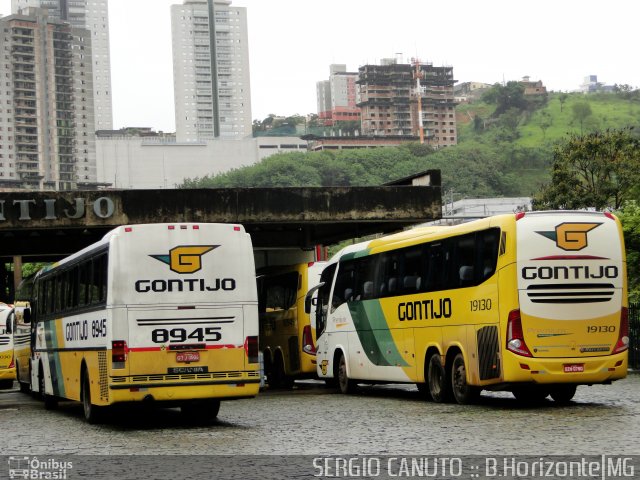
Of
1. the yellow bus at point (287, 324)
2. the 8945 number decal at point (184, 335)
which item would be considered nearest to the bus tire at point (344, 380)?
the yellow bus at point (287, 324)

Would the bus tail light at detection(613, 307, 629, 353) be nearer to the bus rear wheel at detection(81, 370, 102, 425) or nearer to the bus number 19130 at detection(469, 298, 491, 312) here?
the bus number 19130 at detection(469, 298, 491, 312)

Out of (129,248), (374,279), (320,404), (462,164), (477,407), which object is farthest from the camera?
(462,164)

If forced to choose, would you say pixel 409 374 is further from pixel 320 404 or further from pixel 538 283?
pixel 538 283

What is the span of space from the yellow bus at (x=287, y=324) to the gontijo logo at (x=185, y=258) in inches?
408

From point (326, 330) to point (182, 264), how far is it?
366 inches

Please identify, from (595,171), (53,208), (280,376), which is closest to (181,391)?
(280,376)

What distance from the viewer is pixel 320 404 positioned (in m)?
21.1

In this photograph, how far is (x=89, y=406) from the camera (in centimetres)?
1830

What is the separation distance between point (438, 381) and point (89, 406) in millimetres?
5940

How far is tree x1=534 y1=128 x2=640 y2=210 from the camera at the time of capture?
6172cm

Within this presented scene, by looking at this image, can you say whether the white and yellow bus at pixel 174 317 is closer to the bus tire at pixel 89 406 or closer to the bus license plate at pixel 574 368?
the bus tire at pixel 89 406

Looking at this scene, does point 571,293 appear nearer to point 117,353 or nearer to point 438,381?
point 438,381

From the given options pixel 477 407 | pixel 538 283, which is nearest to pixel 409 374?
pixel 477 407

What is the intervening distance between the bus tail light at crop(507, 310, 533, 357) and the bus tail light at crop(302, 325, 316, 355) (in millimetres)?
10234
